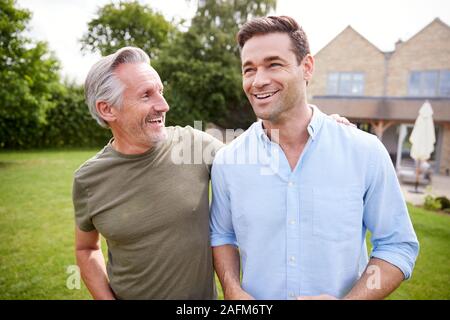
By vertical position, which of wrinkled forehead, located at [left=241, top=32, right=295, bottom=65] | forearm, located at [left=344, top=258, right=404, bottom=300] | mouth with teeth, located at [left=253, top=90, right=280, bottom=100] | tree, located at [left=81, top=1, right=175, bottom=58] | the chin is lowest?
forearm, located at [left=344, top=258, right=404, bottom=300]

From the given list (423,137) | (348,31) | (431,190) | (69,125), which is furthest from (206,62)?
(431,190)

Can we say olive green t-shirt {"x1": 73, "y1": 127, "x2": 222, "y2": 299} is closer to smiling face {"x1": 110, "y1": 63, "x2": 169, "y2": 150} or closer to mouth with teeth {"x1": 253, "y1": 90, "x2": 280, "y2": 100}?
smiling face {"x1": 110, "y1": 63, "x2": 169, "y2": 150}

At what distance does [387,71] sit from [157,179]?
2062cm

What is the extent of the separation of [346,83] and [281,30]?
786 inches

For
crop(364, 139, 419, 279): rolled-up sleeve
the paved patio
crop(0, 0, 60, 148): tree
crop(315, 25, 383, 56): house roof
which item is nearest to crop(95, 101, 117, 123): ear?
crop(364, 139, 419, 279): rolled-up sleeve

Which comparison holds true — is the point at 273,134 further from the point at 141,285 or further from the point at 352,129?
the point at 141,285

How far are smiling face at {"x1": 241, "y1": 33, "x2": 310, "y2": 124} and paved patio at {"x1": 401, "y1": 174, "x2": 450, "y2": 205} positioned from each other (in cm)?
930

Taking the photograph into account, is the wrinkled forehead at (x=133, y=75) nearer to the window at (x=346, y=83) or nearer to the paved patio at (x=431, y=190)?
the paved patio at (x=431, y=190)

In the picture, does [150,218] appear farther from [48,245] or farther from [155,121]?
[48,245]

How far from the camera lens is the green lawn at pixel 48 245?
4.48 m

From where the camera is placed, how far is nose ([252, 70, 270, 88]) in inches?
73.2

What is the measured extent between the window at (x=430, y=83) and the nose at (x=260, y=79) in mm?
20279
